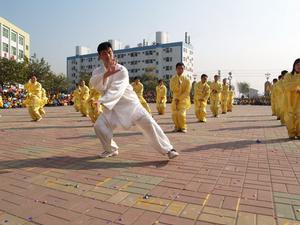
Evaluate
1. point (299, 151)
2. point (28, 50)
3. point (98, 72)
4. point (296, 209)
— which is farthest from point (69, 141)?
point (28, 50)

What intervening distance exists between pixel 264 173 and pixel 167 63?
73.1 metres

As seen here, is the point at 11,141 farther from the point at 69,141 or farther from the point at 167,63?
the point at 167,63

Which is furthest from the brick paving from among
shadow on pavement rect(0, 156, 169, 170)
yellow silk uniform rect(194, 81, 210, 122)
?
yellow silk uniform rect(194, 81, 210, 122)

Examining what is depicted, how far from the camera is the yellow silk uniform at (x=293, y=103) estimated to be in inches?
299

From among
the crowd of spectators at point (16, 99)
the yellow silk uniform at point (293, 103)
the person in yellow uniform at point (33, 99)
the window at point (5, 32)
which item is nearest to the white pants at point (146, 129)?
the yellow silk uniform at point (293, 103)

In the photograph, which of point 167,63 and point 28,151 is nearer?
point 28,151

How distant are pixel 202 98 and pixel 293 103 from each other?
540 cm

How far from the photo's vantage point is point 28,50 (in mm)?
60500

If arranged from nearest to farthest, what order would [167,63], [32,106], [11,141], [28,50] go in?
[11,141]
[32,106]
[28,50]
[167,63]

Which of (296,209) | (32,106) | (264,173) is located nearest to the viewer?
(296,209)

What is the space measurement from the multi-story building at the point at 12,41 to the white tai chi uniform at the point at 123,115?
47.1m

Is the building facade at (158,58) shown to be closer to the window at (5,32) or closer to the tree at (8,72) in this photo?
the window at (5,32)

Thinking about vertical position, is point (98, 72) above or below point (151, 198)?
above

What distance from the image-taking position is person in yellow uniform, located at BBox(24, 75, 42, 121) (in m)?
12.9
